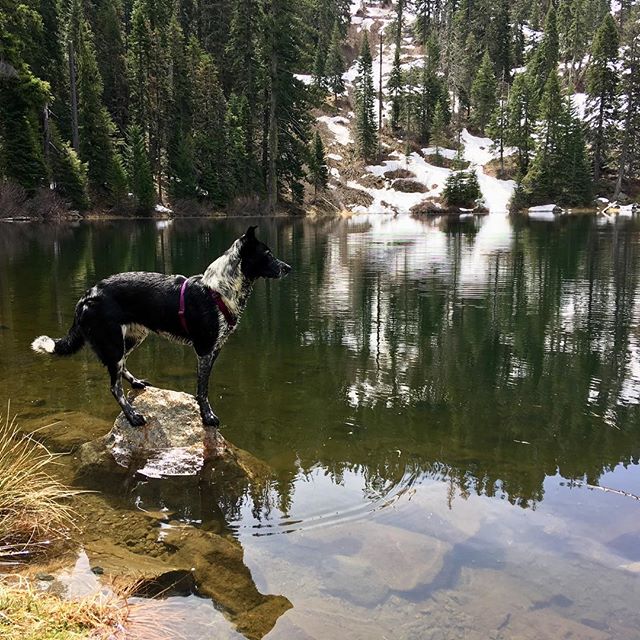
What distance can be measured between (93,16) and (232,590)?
77.1 metres

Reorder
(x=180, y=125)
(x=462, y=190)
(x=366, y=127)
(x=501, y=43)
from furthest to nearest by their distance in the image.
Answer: (x=501, y=43) < (x=366, y=127) < (x=462, y=190) < (x=180, y=125)

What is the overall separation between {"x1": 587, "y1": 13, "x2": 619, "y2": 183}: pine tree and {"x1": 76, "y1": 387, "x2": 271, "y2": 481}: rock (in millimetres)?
87290

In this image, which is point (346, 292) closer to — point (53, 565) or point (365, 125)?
point (53, 565)

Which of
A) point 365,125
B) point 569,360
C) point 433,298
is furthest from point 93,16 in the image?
point 569,360

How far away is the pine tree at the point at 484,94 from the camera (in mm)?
95875

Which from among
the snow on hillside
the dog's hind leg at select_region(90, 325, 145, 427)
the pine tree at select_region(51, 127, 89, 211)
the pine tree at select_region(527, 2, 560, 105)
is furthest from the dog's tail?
the pine tree at select_region(527, 2, 560, 105)

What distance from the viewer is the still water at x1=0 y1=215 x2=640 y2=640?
396cm

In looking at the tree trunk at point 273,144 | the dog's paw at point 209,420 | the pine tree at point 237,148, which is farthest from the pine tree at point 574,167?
the dog's paw at point 209,420

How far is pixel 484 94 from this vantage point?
95.9 metres

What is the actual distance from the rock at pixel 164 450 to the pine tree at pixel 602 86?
3437 inches

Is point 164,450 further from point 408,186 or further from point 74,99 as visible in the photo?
point 408,186

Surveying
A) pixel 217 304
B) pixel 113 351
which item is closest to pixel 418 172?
pixel 217 304

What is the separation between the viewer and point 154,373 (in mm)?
9289

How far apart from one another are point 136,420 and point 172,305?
126cm
